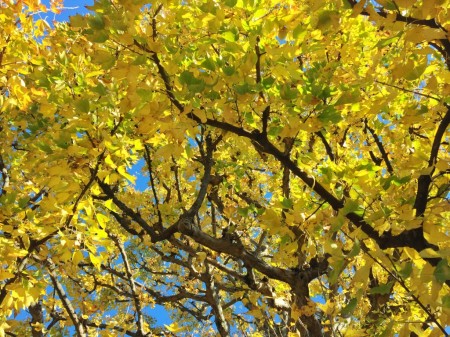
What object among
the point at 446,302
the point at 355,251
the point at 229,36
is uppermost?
the point at 229,36

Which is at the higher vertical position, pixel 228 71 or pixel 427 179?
pixel 228 71

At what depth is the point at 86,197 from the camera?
132 inches

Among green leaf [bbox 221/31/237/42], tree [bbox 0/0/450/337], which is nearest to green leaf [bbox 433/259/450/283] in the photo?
tree [bbox 0/0/450/337]

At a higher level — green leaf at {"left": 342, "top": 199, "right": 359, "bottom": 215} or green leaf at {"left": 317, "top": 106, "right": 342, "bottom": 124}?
green leaf at {"left": 317, "top": 106, "right": 342, "bottom": 124}

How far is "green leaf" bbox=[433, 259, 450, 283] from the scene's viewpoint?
5.86ft

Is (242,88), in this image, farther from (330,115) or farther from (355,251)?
(355,251)

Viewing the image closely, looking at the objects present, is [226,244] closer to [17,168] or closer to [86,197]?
[86,197]

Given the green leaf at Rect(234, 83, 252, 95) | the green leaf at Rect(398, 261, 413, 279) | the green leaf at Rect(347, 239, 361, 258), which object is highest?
the green leaf at Rect(234, 83, 252, 95)

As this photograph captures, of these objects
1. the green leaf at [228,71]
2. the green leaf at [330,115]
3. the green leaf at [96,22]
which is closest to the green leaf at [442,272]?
the green leaf at [330,115]

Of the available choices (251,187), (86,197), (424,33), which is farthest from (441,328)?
(251,187)

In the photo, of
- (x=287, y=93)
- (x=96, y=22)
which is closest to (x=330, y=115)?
(x=287, y=93)

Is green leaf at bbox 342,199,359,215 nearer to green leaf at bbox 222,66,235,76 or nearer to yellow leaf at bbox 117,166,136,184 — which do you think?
green leaf at bbox 222,66,235,76

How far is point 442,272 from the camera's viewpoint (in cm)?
180

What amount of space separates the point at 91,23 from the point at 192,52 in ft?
2.65
